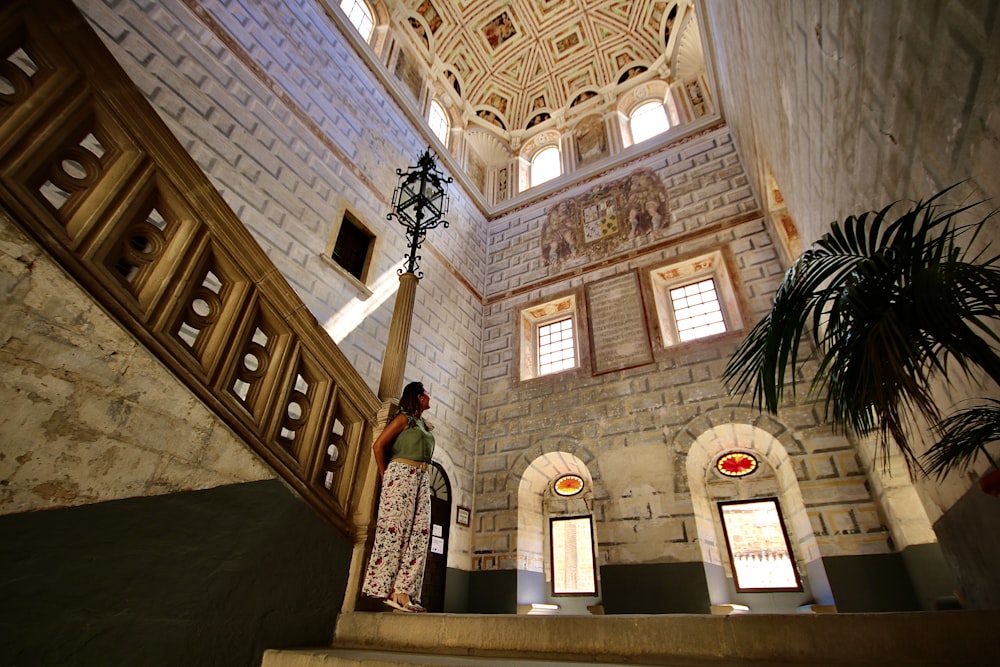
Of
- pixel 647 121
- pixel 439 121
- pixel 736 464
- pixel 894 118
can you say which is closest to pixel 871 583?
pixel 736 464

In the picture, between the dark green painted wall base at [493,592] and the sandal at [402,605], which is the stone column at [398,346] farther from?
the dark green painted wall base at [493,592]

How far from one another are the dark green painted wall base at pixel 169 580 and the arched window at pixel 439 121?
10.2 metres

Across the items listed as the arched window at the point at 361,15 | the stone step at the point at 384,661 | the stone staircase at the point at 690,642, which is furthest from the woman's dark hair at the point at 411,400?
the arched window at the point at 361,15

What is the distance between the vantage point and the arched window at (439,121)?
10535 millimetres

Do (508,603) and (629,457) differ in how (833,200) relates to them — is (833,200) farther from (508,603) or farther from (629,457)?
(508,603)

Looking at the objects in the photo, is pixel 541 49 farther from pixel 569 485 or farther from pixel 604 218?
pixel 569 485

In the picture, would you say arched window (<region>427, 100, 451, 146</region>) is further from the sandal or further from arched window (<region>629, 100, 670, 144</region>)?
the sandal

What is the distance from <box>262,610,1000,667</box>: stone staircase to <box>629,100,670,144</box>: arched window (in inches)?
410

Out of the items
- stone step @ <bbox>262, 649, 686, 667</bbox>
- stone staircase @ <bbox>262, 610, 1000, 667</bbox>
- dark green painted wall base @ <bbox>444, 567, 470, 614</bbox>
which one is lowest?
stone step @ <bbox>262, 649, 686, 667</bbox>

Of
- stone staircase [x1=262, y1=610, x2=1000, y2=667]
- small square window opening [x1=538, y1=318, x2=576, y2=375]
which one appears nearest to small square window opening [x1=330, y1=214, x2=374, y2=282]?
small square window opening [x1=538, y1=318, x2=576, y2=375]

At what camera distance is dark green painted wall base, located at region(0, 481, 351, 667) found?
4.35 ft

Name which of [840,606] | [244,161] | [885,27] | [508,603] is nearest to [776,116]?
[885,27]

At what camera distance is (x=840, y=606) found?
4648 mm

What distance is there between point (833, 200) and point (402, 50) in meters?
9.41
